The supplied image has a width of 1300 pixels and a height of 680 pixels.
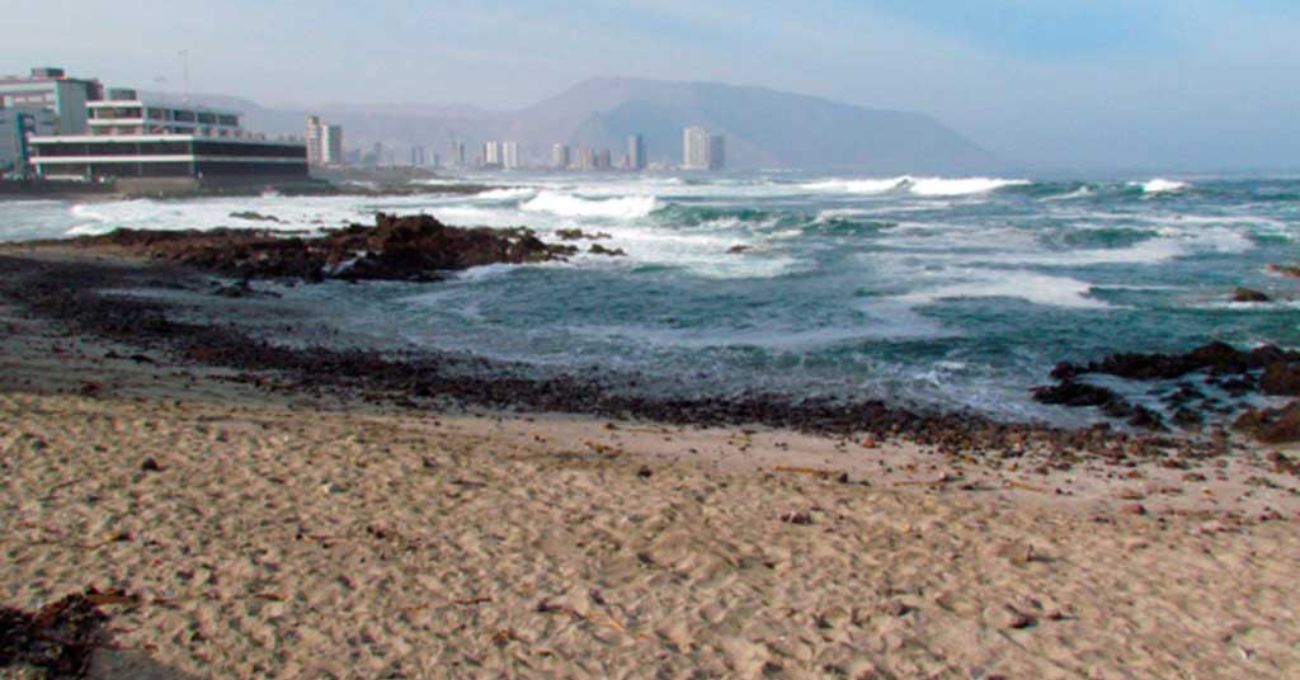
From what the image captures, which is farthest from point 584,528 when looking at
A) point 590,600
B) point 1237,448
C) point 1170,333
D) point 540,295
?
point 540,295

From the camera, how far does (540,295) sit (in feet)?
62.7

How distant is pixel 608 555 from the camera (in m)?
5.24

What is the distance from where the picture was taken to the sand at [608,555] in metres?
4.16

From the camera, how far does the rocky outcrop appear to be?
21.9 m

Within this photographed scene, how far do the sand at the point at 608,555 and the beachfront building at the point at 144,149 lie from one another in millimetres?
72612

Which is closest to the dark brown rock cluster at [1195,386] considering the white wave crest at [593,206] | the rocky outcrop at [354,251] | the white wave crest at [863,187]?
the rocky outcrop at [354,251]

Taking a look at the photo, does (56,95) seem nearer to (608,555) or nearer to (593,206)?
(593,206)

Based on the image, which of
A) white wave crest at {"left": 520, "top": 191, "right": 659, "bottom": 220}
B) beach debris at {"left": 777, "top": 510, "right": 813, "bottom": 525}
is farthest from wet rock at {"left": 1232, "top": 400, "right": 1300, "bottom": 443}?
white wave crest at {"left": 520, "top": 191, "right": 659, "bottom": 220}

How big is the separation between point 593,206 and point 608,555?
44.9m

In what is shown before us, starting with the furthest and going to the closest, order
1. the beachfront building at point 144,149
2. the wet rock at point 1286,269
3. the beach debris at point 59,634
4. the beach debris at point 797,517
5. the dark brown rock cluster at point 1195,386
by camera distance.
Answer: the beachfront building at point 144,149 < the wet rock at point 1286,269 < the dark brown rock cluster at point 1195,386 < the beach debris at point 797,517 < the beach debris at point 59,634

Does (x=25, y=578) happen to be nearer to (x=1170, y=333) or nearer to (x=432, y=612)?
(x=432, y=612)

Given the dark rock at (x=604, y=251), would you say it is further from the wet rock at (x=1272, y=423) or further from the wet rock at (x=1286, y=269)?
the wet rock at (x=1272, y=423)

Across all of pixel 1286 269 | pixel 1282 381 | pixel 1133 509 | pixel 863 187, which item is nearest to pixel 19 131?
pixel 863 187

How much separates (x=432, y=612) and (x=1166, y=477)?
611 cm
